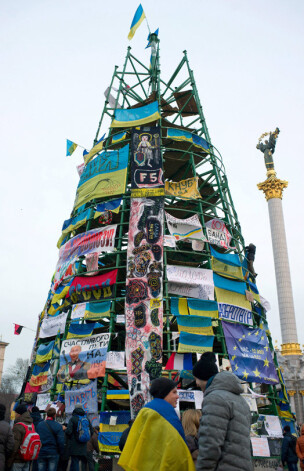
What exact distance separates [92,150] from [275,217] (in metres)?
33.0

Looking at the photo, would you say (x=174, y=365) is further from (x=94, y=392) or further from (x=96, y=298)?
(x=96, y=298)

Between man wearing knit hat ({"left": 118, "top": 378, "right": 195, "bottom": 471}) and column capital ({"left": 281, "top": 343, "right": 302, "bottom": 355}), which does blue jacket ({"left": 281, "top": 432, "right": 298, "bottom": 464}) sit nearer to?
man wearing knit hat ({"left": 118, "top": 378, "right": 195, "bottom": 471})

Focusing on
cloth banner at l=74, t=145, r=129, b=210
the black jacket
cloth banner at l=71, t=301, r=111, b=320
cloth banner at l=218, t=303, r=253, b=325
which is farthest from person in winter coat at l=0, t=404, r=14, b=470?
cloth banner at l=74, t=145, r=129, b=210

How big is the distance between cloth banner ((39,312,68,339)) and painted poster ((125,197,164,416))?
3.60m

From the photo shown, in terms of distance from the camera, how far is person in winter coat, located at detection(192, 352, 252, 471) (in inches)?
154

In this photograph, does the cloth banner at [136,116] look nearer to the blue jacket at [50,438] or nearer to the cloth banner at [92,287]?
the cloth banner at [92,287]

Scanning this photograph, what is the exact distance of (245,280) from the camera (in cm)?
1941

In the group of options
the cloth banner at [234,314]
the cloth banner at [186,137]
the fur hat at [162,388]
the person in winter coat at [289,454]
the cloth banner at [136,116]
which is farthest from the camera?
the cloth banner at [136,116]

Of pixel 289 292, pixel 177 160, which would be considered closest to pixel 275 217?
pixel 289 292

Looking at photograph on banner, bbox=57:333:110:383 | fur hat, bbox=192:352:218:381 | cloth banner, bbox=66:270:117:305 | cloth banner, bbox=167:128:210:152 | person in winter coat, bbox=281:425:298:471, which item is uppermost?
cloth banner, bbox=167:128:210:152

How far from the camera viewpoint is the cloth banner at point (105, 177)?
19812 mm

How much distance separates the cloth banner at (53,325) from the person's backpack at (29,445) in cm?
1012

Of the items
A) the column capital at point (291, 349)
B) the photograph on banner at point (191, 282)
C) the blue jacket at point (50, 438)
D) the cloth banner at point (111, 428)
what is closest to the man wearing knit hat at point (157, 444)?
the blue jacket at point (50, 438)

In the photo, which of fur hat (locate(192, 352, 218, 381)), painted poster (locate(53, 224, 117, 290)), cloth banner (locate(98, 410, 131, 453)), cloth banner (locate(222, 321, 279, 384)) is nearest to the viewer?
fur hat (locate(192, 352, 218, 381))
